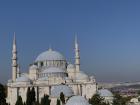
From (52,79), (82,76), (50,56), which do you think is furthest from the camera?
(50,56)

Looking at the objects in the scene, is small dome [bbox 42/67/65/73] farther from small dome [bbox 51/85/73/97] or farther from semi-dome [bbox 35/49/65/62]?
small dome [bbox 51/85/73/97]

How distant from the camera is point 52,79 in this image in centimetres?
3975

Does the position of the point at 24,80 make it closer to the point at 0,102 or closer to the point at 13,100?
the point at 13,100

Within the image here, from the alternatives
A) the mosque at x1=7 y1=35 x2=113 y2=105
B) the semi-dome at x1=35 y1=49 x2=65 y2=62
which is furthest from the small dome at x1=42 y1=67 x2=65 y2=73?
the semi-dome at x1=35 y1=49 x2=65 y2=62

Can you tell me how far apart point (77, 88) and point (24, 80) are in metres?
5.81

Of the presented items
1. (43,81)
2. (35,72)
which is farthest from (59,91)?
(35,72)

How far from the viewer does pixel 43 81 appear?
3894 cm

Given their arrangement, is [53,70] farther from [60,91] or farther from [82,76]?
[60,91]

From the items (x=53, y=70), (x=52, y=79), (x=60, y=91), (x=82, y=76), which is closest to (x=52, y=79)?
(x=52, y=79)

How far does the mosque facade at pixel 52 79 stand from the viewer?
37906 millimetres

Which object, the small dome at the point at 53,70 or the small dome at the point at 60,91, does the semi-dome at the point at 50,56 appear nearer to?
the small dome at the point at 53,70

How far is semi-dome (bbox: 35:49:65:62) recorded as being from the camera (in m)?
43.9

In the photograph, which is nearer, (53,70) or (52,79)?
(52,79)

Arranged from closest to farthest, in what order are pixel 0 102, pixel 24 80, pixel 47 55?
pixel 0 102 → pixel 24 80 → pixel 47 55
